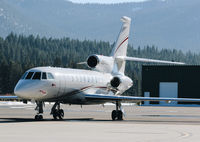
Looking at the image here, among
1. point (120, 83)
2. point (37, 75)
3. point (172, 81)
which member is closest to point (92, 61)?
point (120, 83)

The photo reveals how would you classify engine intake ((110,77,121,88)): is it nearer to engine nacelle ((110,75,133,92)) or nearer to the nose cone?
engine nacelle ((110,75,133,92))

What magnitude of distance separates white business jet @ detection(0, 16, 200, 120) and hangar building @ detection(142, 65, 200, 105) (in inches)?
2477

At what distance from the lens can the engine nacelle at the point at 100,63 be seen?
1577 inches

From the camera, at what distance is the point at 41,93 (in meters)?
33.4

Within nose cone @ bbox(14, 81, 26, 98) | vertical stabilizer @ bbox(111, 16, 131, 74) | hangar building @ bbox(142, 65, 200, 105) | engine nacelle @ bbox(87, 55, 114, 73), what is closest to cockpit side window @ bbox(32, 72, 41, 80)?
nose cone @ bbox(14, 81, 26, 98)

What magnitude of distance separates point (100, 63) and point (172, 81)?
67.4 meters

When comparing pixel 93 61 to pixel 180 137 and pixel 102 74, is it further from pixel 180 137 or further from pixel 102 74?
pixel 180 137

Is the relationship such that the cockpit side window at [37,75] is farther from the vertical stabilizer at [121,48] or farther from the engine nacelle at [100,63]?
the vertical stabilizer at [121,48]

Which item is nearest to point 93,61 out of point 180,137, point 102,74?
point 102,74

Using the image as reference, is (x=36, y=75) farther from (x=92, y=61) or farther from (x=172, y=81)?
(x=172, y=81)

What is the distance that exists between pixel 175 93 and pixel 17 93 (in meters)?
77.7

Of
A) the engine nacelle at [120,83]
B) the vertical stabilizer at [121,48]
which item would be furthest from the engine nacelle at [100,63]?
the engine nacelle at [120,83]

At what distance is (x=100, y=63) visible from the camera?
133ft

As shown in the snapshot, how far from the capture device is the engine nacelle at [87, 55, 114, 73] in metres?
40.1
